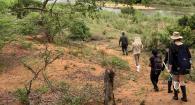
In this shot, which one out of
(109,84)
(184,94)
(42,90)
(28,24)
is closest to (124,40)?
(28,24)

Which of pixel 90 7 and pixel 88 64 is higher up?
pixel 90 7

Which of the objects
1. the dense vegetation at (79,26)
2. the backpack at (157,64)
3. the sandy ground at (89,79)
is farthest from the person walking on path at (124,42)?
the backpack at (157,64)

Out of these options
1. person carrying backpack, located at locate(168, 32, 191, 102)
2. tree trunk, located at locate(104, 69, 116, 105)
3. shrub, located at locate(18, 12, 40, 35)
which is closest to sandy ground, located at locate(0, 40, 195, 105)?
person carrying backpack, located at locate(168, 32, 191, 102)

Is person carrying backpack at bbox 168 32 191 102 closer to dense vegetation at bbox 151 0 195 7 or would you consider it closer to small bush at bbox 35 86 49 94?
small bush at bbox 35 86 49 94

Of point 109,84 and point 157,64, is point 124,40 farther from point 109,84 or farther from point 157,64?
point 109,84

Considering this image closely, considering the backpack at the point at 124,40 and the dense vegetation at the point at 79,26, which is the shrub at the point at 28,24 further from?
the backpack at the point at 124,40

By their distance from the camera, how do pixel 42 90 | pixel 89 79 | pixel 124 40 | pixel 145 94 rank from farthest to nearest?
1. pixel 124 40
2. pixel 89 79
3. pixel 42 90
4. pixel 145 94

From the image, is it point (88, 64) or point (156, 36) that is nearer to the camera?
point (88, 64)

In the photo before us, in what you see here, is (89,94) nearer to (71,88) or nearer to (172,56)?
(71,88)

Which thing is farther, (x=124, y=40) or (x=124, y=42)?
(x=124, y=42)

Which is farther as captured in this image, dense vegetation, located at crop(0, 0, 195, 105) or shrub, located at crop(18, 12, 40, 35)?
shrub, located at crop(18, 12, 40, 35)

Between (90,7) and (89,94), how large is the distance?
296cm

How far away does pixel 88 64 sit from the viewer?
18375mm

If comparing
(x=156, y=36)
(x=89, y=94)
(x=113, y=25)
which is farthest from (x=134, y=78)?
(x=113, y=25)
